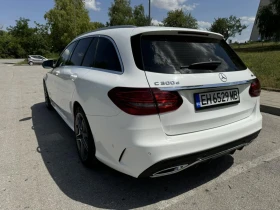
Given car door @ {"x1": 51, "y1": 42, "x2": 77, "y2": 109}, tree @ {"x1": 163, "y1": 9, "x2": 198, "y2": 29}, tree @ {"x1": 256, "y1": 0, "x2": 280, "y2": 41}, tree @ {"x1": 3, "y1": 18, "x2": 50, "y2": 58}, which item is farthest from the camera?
tree @ {"x1": 163, "y1": 9, "x2": 198, "y2": 29}

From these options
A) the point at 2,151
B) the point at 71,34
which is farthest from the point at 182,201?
the point at 71,34

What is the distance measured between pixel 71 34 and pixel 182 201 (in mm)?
37992

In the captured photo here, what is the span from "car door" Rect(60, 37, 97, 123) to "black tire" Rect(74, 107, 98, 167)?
0.37 meters

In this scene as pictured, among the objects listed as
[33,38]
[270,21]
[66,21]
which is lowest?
[33,38]

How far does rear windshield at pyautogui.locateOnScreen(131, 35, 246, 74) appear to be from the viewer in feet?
7.57

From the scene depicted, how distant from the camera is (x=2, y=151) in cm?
371

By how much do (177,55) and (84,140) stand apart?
4.95 feet

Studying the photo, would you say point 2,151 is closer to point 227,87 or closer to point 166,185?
point 166,185

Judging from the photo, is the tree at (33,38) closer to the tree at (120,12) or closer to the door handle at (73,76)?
the tree at (120,12)

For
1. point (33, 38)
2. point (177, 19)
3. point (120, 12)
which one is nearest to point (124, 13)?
point (120, 12)

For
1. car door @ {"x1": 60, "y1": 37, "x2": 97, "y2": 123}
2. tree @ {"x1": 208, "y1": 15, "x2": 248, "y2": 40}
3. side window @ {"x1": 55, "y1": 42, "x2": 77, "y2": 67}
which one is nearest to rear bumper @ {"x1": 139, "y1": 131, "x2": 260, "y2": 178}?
car door @ {"x1": 60, "y1": 37, "x2": 97, "y2": 123}

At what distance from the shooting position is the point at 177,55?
2.44 metres

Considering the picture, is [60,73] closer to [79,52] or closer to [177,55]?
[79,52]

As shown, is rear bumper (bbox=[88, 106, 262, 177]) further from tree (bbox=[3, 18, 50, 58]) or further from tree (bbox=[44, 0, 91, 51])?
tree (bbox=[3, 18, 50, 58])
